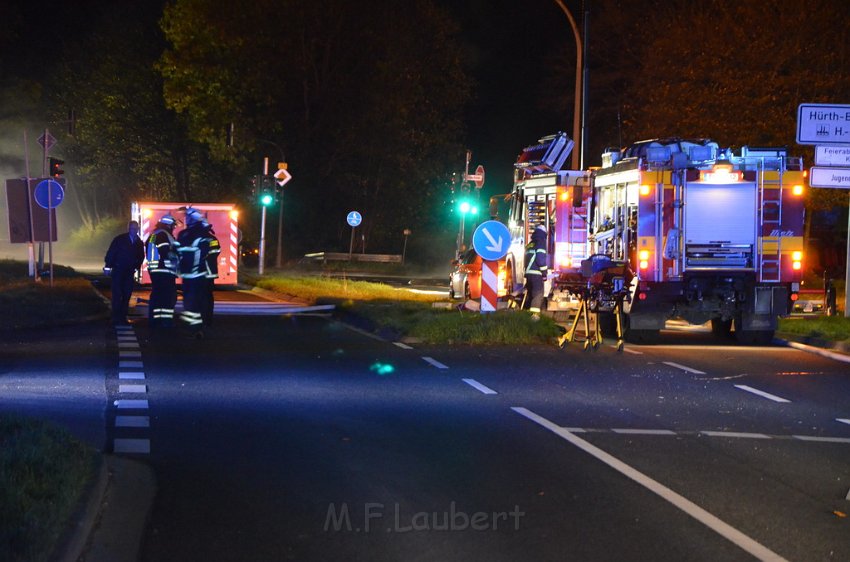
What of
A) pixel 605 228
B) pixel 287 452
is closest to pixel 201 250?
pixel 605 228

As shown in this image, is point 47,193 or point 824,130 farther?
point 47,193

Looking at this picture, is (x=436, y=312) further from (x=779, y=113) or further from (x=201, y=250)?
(x=779, y=113)

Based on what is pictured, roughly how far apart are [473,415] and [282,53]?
1631 inches

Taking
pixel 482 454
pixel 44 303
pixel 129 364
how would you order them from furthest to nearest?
pixel 44 303 < pixel 129 364 < pixel 482 454

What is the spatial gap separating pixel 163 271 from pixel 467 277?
38.4 feet

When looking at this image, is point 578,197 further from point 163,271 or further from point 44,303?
point 44,303

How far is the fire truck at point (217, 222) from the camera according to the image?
32.0m

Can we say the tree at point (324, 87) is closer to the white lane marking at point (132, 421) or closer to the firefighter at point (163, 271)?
the firefighter at point (163, 271)

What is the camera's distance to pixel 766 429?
35.3ft

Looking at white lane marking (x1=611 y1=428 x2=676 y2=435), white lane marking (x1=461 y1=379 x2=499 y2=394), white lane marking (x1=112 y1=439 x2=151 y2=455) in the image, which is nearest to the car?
white lane marking (x1=461 y1=379 x2=499 y2=394)

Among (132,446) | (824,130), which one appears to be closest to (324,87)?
(824,130)

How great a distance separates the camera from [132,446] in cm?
939

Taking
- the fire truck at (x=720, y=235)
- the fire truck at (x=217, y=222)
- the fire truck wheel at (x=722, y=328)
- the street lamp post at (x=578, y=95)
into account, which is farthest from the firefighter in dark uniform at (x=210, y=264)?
the fire truck at (x=217, y=222)

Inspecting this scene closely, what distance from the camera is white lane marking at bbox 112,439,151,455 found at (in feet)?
30.2
